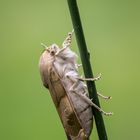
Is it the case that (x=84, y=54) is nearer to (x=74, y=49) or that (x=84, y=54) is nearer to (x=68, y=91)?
(x=68, y=91)

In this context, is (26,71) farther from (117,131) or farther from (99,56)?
(117,131)

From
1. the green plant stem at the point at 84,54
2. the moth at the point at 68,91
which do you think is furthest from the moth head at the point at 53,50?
the green plant stem at the point at 84,54

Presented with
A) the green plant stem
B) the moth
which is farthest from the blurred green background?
the green plant stem

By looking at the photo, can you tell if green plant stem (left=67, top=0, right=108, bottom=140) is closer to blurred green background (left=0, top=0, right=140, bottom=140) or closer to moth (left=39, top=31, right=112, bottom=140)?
moth (left=39, top=31, right=112, bottom=140)

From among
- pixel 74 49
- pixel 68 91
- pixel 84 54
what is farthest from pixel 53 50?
pixel 74 49

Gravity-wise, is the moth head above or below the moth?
above
